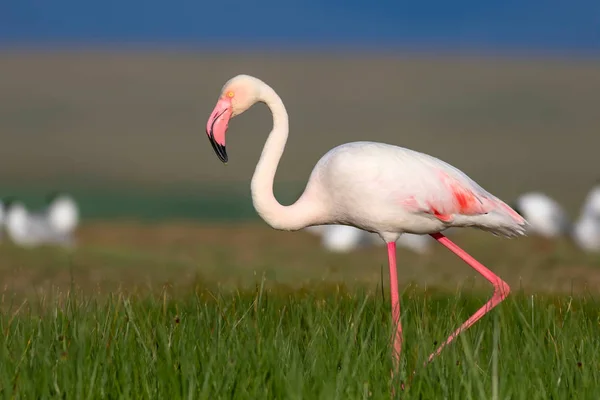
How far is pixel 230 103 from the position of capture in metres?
6.39

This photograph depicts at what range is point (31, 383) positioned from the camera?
4.79 meters

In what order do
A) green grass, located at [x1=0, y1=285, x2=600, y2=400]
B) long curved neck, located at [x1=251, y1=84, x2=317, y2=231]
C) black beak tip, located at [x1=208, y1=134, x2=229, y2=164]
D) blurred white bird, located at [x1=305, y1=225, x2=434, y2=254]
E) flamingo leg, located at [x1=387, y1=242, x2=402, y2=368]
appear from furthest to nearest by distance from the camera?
blurred white bird, located at [x1=305, y1=225, x2=434, y2=254]
long curved neck, located at [x1=251, y1=84, x2=317, y2=231]
black beak tip, located at [x1=208, y1=134, x2=229, y2=164]
flamingo leg, located at [x1=387, y1=242, x2=402, y2=368]
green grass, located at [x1=0, y1=285, x2=600, y2=400]

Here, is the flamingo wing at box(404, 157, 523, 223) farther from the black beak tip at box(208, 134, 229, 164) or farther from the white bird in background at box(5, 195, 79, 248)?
the white bird in background at box(5, 195, 79, 248)

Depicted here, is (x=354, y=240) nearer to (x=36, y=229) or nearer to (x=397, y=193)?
(x=36, y=229)

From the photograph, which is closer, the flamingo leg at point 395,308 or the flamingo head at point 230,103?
the flamingo leg at point 395,308

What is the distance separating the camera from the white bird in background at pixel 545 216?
19453 mm

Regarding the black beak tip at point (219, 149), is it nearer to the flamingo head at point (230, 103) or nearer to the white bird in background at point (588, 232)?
the flamingo head at point (230, 103)

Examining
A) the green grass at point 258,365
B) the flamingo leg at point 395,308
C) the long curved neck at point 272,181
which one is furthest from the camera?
the long curved neck at point 272,181

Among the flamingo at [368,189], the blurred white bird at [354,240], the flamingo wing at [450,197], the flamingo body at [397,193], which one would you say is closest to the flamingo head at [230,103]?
the flamingo at [368,189]

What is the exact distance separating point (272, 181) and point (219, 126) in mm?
599

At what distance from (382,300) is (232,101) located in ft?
6.89

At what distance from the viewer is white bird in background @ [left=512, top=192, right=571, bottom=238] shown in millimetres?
19453

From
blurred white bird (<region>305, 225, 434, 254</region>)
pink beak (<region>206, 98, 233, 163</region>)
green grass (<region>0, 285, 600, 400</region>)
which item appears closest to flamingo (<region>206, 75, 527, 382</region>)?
pink beak (<region>206, 98, 233, 163</region>)

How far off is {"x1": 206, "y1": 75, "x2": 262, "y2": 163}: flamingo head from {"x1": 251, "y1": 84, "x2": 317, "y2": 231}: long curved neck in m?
0.10
